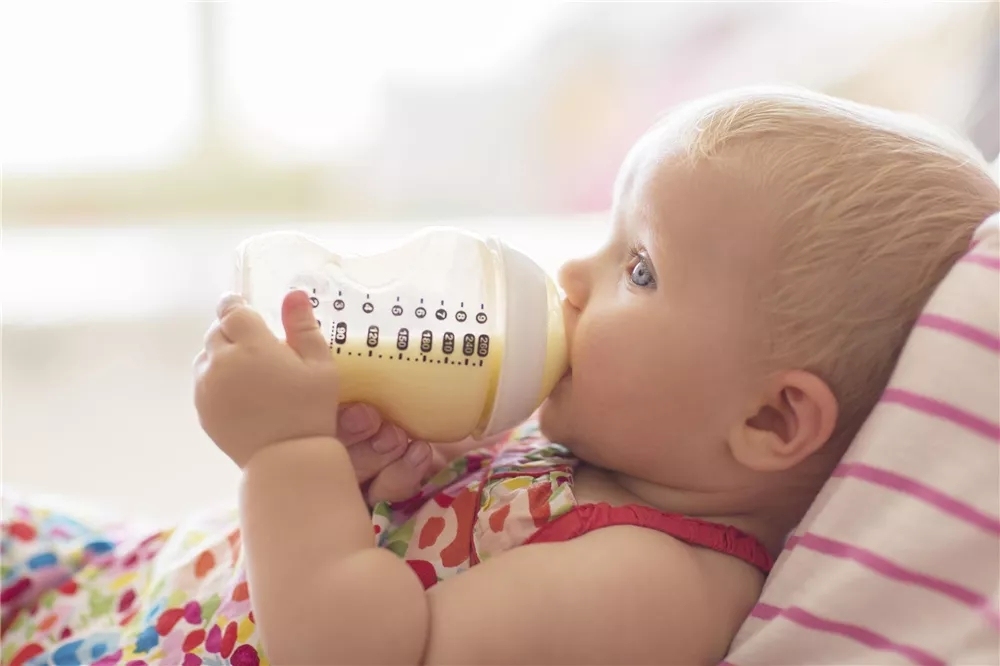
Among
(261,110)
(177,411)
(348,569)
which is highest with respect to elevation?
(261,110)

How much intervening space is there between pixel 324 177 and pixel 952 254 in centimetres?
133

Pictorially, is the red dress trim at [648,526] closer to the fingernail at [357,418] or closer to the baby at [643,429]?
the baby at [643,429]

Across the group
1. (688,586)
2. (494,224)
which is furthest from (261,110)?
(688,586)

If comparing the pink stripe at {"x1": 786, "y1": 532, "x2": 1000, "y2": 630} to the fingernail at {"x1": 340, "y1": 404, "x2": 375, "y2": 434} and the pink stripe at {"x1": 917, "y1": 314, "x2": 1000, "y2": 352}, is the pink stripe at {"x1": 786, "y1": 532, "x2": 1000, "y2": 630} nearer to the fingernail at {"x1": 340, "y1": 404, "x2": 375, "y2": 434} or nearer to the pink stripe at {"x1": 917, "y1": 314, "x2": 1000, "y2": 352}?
the pink stripe at {"x1": 917, "y1": 314, "x2": 1000, "y2": 352}

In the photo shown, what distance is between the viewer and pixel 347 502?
2.17ft

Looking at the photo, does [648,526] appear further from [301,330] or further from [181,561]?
[181,561]

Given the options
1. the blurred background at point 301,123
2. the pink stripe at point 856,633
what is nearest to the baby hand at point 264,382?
the pink stripe at point 856,633

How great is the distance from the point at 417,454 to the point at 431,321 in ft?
0.48

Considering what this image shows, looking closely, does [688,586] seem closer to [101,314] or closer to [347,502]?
[347,502]

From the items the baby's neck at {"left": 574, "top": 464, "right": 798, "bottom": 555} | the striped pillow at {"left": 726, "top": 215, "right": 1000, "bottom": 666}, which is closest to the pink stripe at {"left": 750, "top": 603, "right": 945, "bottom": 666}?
the striped pillow at {"left": 726, "top": 215, "right": 1000, "bottom": 666}

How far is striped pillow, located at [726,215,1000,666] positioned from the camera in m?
0.61

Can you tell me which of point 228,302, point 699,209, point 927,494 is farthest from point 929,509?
point 228,302

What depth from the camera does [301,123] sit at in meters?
1.81

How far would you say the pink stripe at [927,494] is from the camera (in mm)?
613
